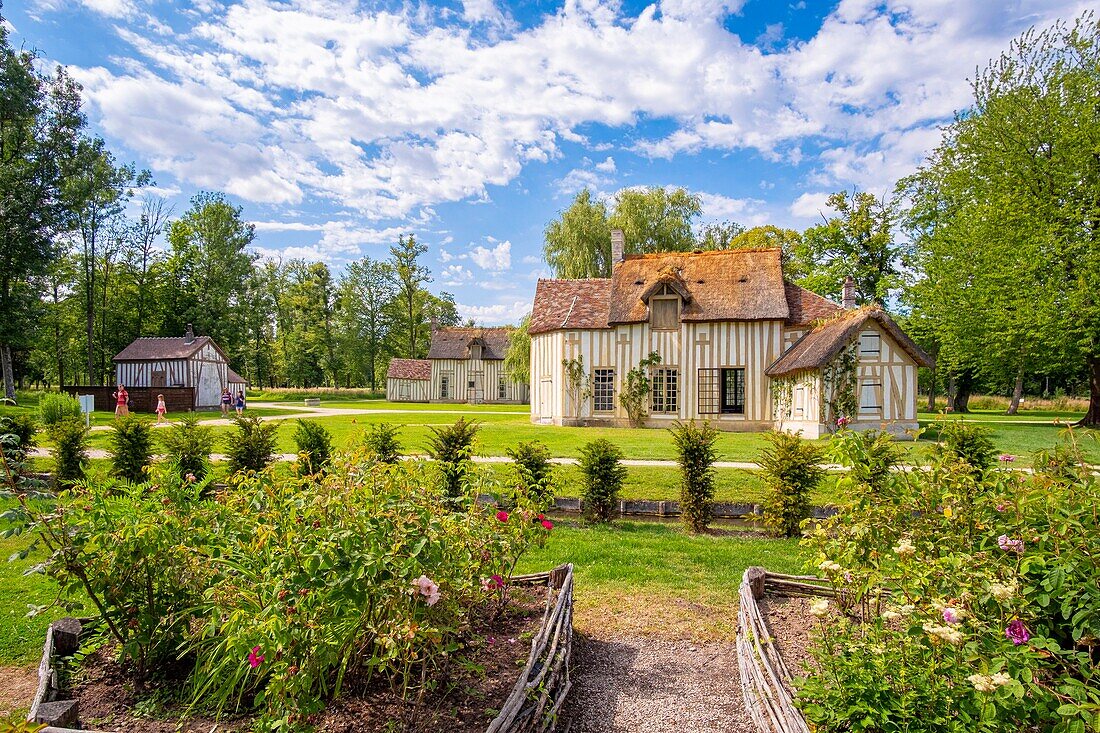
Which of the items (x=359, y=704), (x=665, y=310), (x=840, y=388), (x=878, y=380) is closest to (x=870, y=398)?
(x=878, y=380)

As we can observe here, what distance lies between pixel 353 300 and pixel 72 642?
169 feet

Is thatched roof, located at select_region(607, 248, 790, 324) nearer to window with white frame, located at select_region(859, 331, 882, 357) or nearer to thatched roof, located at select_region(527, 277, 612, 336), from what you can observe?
thatched roof, located at select_region(527, 277, 612, 336)

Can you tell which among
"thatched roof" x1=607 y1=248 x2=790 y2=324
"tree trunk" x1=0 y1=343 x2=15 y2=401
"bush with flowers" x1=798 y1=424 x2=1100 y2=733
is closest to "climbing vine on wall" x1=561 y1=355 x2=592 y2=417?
"thatched roof" x1=607 y1=248 x2=790 y2=324

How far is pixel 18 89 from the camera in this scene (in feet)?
79.9

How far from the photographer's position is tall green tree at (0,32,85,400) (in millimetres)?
23469

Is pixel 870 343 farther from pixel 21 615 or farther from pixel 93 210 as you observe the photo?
pixel 93 210

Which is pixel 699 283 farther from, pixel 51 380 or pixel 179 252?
pixel 51 380

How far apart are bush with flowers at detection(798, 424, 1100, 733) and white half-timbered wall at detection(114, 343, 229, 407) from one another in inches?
1288

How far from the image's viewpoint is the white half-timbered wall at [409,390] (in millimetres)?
45500

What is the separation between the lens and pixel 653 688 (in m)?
3.74

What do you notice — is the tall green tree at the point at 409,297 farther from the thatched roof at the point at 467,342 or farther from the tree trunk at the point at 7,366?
the tree trunk at the point at 7,366

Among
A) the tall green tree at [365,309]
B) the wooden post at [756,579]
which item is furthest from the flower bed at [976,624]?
the tall green tree at [365,309]

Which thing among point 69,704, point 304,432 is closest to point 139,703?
point 69,704

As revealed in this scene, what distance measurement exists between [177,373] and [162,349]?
6.28 ft
